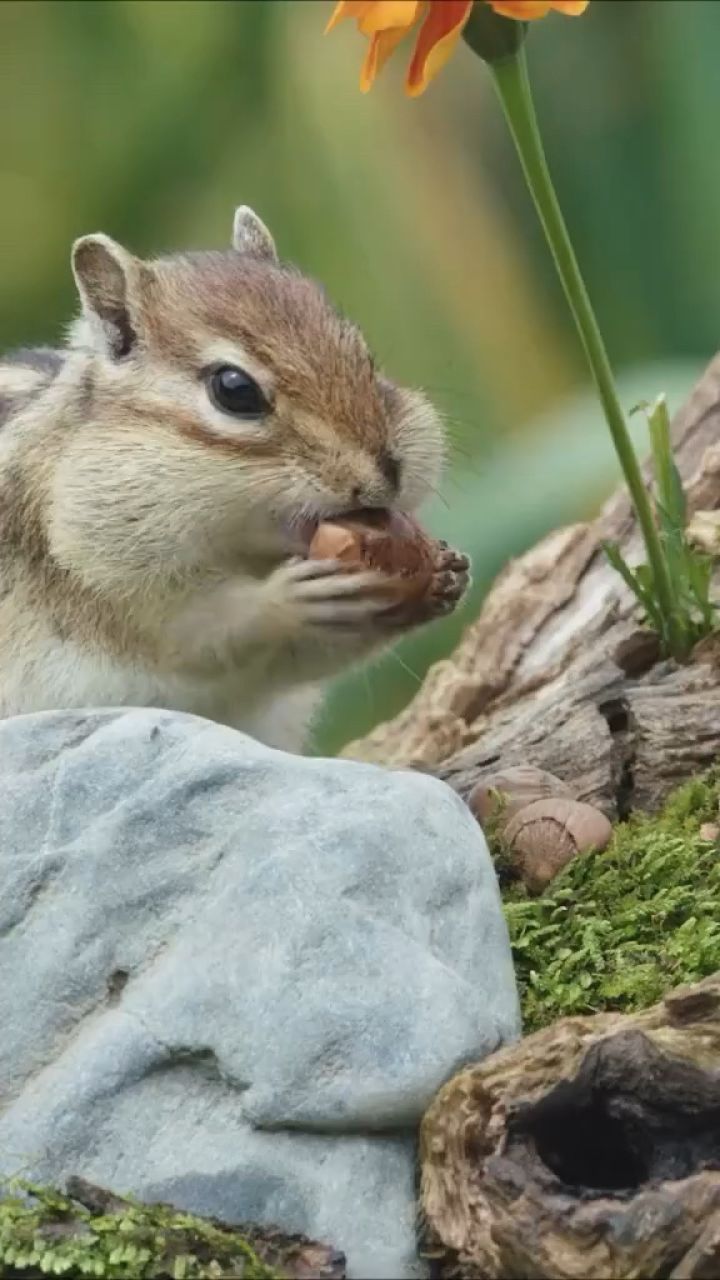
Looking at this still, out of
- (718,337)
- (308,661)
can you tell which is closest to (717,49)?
(718,337)

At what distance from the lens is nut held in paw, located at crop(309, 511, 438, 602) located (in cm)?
200

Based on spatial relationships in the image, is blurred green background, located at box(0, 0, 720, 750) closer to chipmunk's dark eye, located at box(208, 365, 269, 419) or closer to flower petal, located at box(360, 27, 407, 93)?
chipmunk's dark eye, located at box(208, 365, 269, 419)

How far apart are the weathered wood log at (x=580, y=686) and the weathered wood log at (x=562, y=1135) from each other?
0.75 metres

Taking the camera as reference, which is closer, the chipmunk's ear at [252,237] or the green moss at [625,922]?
the green moss at [625,922]

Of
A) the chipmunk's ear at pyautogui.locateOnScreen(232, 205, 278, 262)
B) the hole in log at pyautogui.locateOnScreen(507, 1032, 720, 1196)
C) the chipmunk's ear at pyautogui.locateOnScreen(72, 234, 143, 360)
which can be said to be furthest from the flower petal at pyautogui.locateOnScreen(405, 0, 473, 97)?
the hole in log at pyautogui.locateOnScreen(507, 1032, 720, 1196)

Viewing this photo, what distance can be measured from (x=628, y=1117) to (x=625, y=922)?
1.47ft

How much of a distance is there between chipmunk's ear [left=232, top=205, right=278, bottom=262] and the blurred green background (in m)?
1.20

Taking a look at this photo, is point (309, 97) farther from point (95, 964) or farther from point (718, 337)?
point (95, 964)

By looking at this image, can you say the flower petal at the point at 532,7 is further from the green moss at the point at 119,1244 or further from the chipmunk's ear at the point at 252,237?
the green moss at the point at 119,1244

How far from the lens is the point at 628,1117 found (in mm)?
1391

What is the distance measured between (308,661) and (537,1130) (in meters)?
0.97

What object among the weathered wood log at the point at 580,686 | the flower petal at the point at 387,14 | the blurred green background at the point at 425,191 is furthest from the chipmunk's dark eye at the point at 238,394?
the blurred green background at the point at 425,191

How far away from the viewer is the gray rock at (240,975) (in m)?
1.43

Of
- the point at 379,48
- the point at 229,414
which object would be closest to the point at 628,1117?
the point at 229,414
